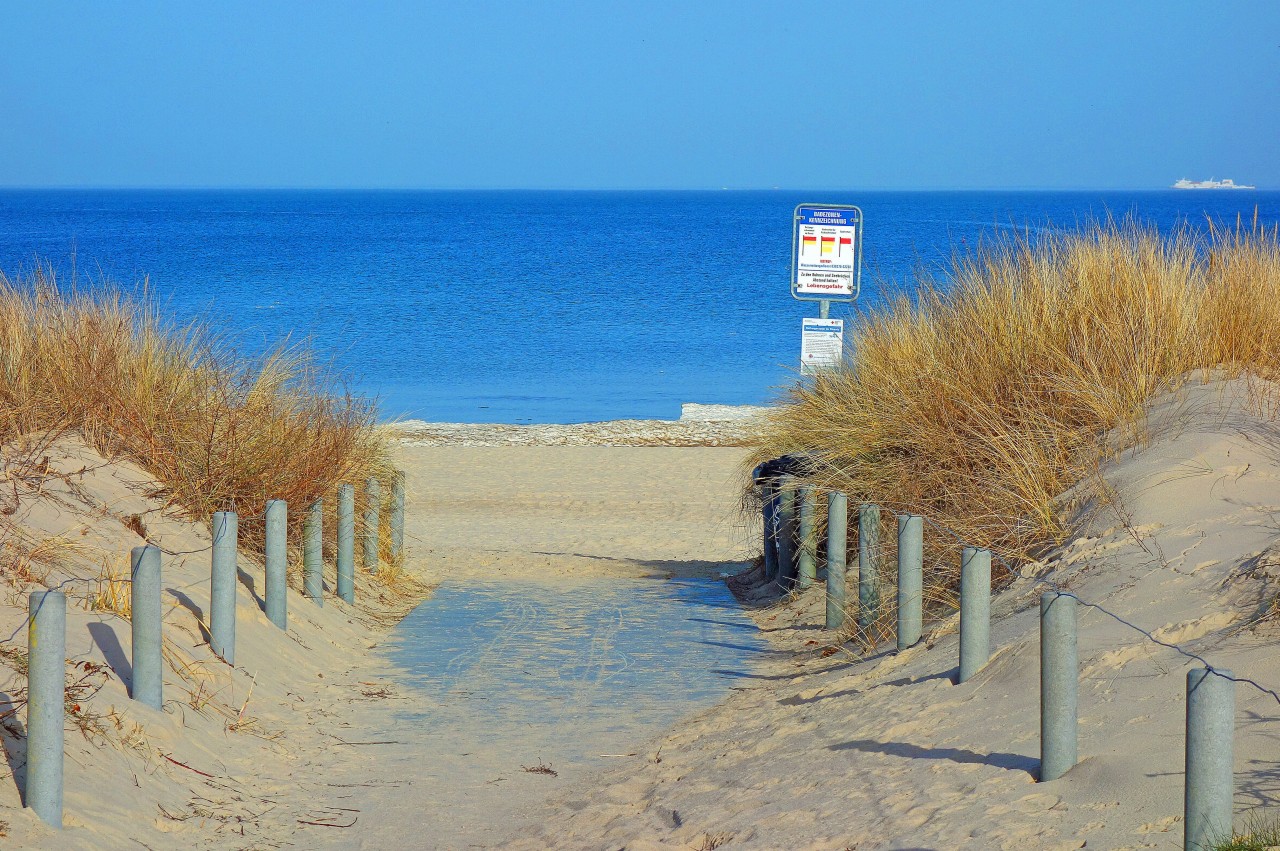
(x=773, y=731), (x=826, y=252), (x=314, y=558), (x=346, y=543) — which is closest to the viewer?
(x=773, y=731)

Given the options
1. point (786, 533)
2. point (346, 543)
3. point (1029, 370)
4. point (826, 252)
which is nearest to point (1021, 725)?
Answer: point (1029, 370)

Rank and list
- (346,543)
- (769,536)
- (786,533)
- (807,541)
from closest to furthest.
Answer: (346,543), (807,541), (786,533), (769,536)

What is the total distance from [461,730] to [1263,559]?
11.8 feet

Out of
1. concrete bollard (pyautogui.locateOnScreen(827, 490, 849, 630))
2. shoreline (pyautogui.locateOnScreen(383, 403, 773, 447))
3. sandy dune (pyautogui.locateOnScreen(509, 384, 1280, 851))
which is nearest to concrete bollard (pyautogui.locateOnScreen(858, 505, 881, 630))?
concrete bollard (pyautogui.locateOnScreen(827, 490, 849, 630))

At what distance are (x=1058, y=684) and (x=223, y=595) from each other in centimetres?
398

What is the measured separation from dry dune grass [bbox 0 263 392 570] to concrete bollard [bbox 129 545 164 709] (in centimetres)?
255

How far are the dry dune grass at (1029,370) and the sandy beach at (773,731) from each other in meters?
0.45

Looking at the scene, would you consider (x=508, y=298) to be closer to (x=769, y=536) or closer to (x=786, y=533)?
(x=769, y=536)

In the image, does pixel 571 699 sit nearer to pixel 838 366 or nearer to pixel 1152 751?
pixel 1152 751

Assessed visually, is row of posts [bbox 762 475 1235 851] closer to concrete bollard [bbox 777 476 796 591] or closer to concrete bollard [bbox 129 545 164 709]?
concrete bollard [bbox 777 476 796 591]

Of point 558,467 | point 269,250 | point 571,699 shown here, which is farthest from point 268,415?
point 269,250

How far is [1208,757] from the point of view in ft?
10.7

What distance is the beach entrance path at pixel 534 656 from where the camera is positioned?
17.6 feet

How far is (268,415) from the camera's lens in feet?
29.2
